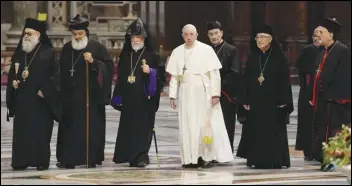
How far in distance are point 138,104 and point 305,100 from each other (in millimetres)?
2179

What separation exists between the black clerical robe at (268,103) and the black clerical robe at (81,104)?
1.50 metres

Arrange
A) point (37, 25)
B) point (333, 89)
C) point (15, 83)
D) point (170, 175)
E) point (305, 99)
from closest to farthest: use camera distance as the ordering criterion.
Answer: point (170, 175), point (333, 89), point (15, 83), point (37, 25), point (305, 99)

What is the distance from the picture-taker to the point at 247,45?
1398 inches

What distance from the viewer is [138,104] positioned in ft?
49.8

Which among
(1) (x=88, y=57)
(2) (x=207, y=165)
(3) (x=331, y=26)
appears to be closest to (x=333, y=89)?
(3) (x=331, y=26)

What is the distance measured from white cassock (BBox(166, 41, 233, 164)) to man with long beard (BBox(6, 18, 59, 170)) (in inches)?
50.1

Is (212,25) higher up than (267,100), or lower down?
higher up

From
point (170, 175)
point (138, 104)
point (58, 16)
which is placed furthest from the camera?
point (58, 16)

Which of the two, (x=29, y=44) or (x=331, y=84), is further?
(x=29, y=44)

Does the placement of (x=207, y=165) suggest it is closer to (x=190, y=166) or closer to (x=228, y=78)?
(x=190, y=166)

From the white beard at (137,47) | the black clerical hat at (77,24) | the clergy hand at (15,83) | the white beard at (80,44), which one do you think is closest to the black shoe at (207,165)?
the white beard at (137,47)

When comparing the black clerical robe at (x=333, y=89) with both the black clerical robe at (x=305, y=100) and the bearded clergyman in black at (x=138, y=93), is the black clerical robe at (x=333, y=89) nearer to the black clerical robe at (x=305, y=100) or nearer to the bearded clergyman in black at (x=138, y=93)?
the black clerical robe at (x=305, y=100)

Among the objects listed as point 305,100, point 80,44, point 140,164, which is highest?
point 80,44

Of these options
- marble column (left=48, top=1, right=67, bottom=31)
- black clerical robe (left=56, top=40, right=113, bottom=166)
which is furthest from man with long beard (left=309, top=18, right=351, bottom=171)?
marble column (left=48, top=1, right=67, bottom=31)
